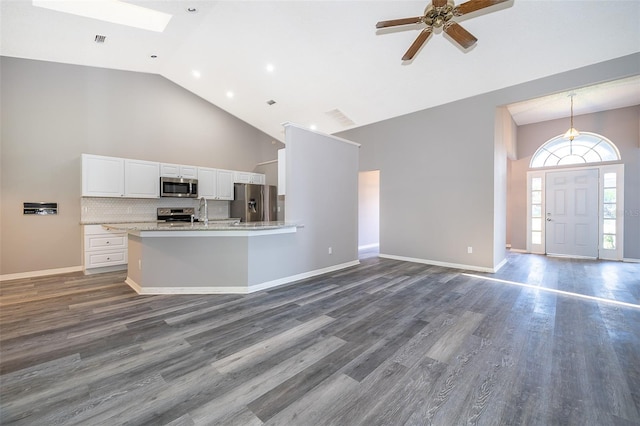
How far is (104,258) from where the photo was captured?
478 cm

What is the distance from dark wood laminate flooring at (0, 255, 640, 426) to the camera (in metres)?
1.46

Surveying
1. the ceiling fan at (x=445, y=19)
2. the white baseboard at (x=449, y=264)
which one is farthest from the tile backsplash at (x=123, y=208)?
the ceiling fan at (x=445, y=19)

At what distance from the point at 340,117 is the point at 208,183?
3642mm

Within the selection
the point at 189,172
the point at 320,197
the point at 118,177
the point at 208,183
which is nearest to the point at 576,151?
the point at 320,197

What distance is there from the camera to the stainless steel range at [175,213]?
18.9 ft

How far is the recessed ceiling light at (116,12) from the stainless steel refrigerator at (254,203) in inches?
139

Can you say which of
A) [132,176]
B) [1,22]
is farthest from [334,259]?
[1,22]

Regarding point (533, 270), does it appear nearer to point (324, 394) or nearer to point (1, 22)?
point (324, 394)

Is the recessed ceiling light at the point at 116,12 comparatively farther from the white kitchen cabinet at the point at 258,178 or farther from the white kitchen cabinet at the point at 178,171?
the white kitchen cabinet at the point at 258,178

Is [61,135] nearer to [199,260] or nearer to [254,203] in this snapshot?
[254,203]

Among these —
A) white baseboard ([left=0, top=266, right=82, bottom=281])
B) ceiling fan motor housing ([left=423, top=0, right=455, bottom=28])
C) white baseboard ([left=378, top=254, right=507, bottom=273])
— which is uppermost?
ceiling fan motor housing ([left=423, top=0, right=455, bottom=28])

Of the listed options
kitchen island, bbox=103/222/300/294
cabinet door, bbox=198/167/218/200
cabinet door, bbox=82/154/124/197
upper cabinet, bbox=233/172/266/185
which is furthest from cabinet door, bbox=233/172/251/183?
kitchen island, bbox=103/222/300/294

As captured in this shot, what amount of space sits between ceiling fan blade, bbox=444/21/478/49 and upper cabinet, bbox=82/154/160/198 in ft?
18.8

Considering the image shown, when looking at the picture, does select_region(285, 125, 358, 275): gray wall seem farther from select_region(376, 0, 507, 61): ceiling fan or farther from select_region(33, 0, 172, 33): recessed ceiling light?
select_region(33, 0, 172, 33): recessed ceiling light
